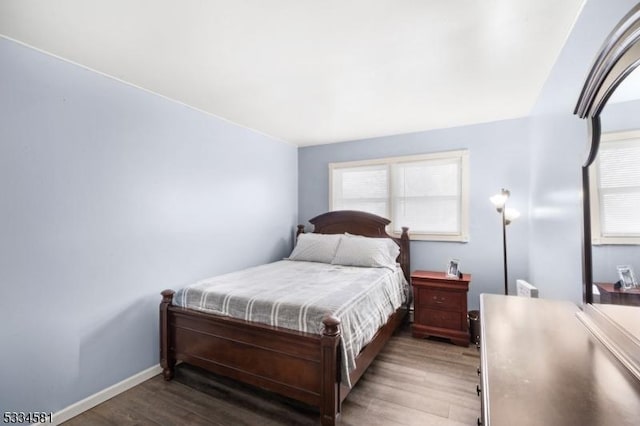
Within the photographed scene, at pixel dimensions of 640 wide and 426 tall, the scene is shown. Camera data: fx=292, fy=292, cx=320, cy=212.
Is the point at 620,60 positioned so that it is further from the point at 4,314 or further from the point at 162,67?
the point at 4,314

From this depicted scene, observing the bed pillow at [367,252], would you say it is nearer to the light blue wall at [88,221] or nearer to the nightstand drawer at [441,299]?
the nightstand drawer at [441,299]

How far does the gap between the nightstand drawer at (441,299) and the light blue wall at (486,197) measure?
498 mm

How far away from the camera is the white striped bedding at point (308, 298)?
6.53 ft

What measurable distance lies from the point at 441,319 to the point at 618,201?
242cm

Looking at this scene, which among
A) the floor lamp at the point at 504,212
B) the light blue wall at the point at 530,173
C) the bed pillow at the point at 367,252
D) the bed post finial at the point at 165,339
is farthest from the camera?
the bed pillow at the point at 367,252

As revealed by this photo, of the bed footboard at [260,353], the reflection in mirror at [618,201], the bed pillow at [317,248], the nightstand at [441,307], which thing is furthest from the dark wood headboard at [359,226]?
the reflection in mirror at [618,201]

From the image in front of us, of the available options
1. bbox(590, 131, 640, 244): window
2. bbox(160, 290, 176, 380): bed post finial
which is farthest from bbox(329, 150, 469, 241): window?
bbox(160, 290, 176, 380): bed post finial

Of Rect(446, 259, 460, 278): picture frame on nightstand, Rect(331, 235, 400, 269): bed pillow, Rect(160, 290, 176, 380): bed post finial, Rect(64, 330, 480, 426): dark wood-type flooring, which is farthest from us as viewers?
Rect(331, 235, 400, 269): bed pillow

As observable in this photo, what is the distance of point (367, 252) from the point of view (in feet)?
11.2

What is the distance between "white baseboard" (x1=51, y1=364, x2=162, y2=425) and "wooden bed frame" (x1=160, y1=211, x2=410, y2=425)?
19 cm

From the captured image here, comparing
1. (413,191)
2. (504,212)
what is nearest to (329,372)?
(504,212)

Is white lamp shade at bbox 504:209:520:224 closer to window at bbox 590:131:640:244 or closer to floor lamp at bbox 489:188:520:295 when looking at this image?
floor lamp at bbox 489:188:520:295

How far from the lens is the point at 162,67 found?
2166 millimetres

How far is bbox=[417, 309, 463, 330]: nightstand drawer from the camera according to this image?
3.06 meters
